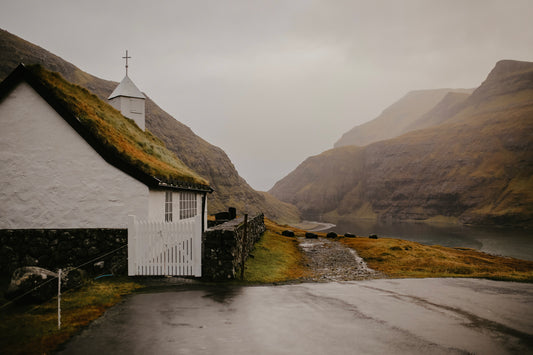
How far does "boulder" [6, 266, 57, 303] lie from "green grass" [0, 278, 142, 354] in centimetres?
26

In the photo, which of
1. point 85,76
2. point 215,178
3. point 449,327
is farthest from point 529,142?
point 85,76

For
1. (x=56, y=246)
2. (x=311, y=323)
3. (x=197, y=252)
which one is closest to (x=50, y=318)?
(x=197, y=252)

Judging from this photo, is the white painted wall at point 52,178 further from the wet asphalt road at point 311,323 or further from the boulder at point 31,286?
the wet asphalt road at point 311,323

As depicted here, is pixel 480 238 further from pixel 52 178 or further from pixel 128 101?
pixel 52 178

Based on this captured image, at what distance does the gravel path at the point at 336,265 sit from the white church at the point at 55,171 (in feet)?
27.5

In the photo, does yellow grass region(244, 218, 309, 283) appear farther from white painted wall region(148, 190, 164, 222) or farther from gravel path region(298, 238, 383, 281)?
white painted wall region(148, 190, 164, 222)

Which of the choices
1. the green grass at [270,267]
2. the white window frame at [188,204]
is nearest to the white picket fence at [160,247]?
the green grass at [270,267]

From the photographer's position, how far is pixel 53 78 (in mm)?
15445

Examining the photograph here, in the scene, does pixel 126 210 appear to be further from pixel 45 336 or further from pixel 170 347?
pixel 170 347

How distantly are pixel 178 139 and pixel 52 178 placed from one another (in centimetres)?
14004

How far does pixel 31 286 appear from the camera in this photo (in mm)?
9203

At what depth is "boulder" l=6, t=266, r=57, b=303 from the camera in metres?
9.08

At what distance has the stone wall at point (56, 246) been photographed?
13.4 m

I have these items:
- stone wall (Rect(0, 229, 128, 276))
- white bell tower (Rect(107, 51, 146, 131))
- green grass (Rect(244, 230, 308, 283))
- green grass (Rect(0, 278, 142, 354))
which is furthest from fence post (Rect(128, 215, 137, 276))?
white bell tower (Rect(107, 51, 146, 131))
